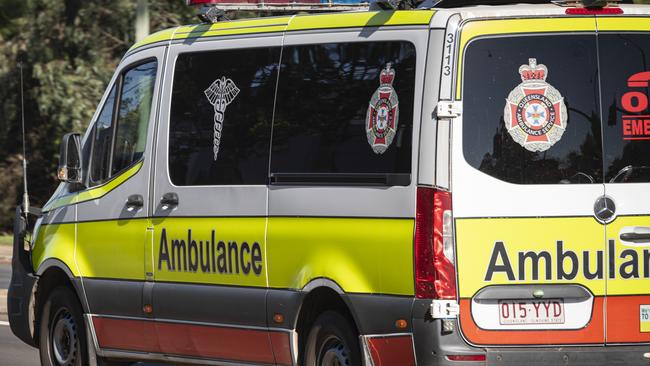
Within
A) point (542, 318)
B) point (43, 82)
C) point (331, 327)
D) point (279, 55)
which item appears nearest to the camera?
point (542, 318)

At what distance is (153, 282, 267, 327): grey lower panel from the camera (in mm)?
8344

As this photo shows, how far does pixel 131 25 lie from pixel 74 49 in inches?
55.6

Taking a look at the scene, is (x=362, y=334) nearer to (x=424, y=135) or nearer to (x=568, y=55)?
(x=424, y=135)

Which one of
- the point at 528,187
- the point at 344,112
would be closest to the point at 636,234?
the point at 528,187

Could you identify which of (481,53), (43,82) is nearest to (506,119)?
(481,53)

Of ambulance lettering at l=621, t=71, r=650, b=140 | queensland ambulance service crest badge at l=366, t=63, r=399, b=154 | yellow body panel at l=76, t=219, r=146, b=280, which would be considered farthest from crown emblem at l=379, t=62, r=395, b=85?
yellow body panel at l=76, t=219, r=146, b=280

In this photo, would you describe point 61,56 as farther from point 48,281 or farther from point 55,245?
point 55,245

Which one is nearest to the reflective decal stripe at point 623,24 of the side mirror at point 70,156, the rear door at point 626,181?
the rear door at point 626,181

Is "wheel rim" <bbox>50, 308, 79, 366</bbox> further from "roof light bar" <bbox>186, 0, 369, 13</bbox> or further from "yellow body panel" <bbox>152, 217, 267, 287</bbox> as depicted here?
"roof light bar" <bbox>186, 0, 369, 13</bbox>

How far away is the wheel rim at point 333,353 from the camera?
779 centimetres

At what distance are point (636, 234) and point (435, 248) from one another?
1.06 m

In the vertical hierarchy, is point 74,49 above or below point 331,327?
above

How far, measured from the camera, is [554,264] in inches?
281

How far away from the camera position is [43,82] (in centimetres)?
2650
